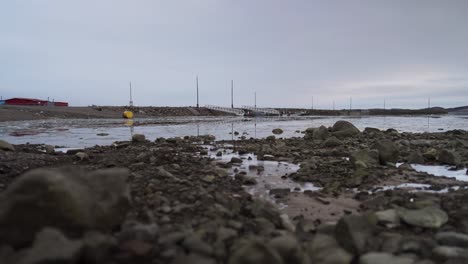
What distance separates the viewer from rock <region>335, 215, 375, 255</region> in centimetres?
360

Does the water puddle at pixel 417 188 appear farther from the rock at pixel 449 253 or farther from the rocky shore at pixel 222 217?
the rock at pixel 449 253

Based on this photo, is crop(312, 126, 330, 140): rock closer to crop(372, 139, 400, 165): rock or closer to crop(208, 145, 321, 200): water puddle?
crop(208, 145, 321, 200): water puddle

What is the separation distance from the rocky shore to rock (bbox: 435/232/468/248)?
0.04 feet

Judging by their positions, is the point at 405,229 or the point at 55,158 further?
the point at 55,158

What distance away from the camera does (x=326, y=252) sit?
129 inches

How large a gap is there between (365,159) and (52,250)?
26.3 ft

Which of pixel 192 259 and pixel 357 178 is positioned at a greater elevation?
pixel 192 259

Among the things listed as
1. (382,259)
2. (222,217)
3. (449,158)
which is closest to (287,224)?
(222,217)

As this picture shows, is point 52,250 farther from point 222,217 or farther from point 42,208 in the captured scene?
point 222,217

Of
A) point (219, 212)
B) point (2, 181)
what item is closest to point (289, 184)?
point (219, 212)

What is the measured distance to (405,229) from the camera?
4395 mm

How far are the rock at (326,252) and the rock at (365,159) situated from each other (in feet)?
17.3

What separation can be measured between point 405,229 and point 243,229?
2.15 metres

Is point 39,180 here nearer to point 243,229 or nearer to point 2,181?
point 243,229
